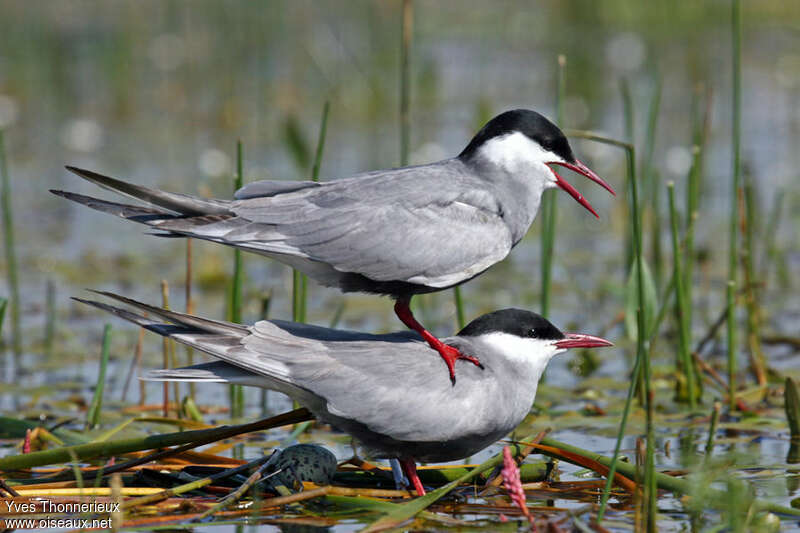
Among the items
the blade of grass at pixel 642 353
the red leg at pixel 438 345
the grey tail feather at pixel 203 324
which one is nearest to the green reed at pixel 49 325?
the grey tail feather at pixel 203 324

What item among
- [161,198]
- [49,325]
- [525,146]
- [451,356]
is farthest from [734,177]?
[49,325]

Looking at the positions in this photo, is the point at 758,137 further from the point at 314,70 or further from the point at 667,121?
the point at 314,70

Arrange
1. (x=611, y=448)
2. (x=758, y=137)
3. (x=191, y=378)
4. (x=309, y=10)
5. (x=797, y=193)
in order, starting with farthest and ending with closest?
(x=309, y=10) → (x=758, y=137) → (x=797, y=193) → (x=611, y=448) → (x=191, y=378)

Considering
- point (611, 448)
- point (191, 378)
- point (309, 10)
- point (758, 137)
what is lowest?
point (611, 448)

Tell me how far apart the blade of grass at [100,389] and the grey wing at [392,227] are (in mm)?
1267

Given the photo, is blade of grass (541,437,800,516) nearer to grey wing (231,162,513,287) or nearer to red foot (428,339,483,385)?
red foot (428,339,483,385)

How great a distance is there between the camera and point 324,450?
4.52m

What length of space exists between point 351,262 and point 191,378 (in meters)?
0.67

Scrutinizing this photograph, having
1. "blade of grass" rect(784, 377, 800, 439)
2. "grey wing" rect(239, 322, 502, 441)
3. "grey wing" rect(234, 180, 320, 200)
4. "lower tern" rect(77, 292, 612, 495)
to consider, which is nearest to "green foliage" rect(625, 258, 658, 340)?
"blade of grass" rect(784, 377, 800, 439)

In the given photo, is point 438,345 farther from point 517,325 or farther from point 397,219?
point 397,219

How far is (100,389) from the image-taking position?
5.22 metres

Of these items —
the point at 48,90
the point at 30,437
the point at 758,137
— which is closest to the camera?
the point at 30,437

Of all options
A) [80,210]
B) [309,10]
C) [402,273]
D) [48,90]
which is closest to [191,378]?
[402,273]

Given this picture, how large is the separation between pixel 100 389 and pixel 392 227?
5.33ft
